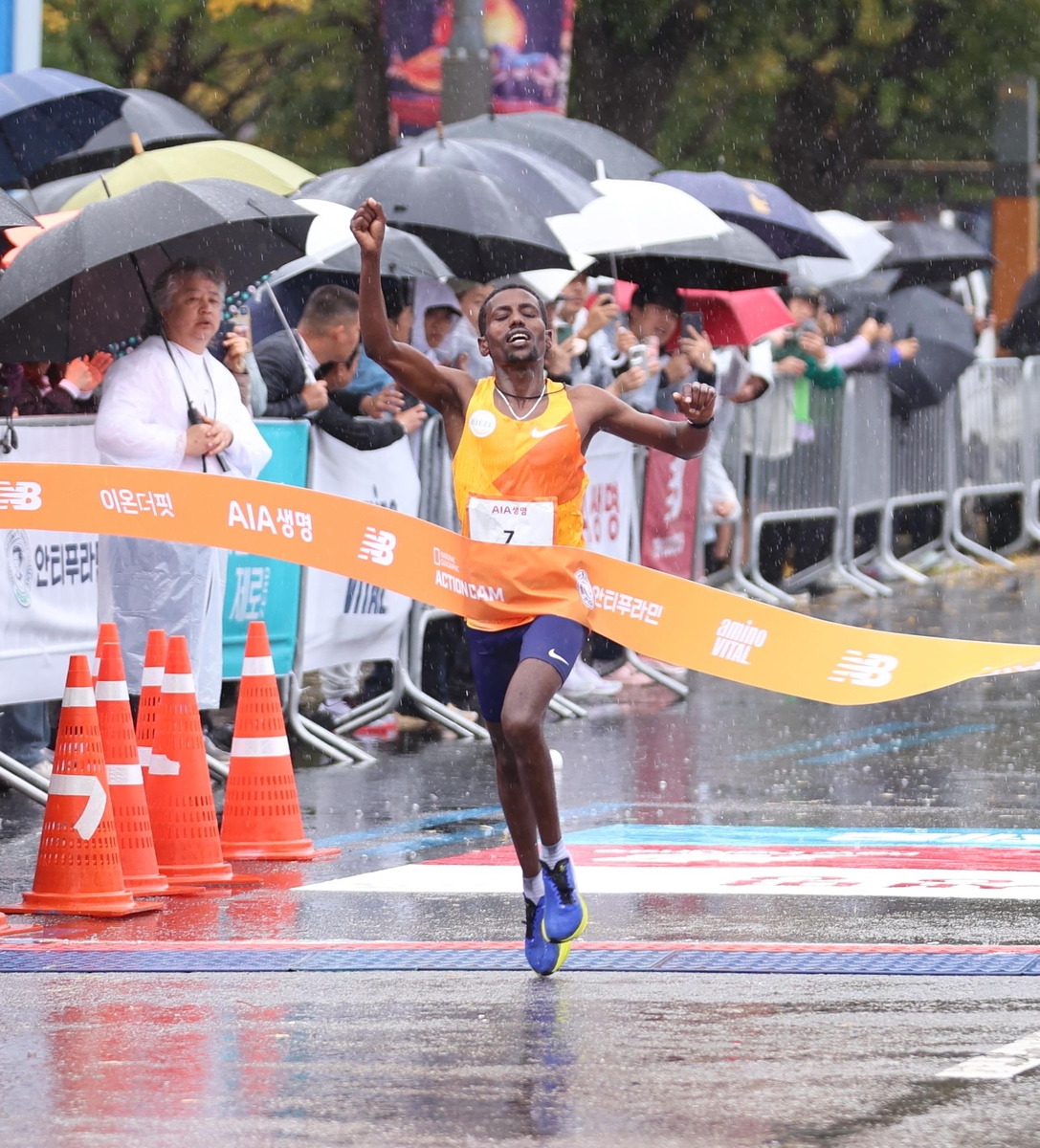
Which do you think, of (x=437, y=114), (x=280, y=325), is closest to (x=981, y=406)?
(x=437, y=114)

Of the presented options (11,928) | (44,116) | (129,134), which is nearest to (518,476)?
(11,928)

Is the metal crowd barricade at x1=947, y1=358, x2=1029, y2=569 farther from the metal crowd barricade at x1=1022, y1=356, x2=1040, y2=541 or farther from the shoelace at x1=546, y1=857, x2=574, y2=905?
the shoelace at x1=546, y1=857, x2=574, y2=905

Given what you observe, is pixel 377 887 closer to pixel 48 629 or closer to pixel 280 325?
pixel 48 629

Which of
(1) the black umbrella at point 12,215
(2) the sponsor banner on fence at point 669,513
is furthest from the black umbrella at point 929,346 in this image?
(1) the black umbrella at point 12,215

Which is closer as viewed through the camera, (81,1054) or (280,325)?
(81,1054)

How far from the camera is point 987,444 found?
2300 cm

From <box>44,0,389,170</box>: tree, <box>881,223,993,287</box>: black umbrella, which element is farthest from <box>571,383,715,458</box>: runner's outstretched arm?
<box>44,0,389,170</box>: tree

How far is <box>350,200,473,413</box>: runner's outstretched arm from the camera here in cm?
751

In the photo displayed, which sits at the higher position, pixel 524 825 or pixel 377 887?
pixel 524 825

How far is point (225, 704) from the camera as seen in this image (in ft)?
43.0

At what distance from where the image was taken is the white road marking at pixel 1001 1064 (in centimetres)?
597

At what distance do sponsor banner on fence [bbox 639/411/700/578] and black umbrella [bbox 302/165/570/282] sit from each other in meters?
2.38

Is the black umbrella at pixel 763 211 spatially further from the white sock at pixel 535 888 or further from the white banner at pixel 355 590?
the white sock at pixel 535 888

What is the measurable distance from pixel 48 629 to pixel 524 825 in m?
3.88
